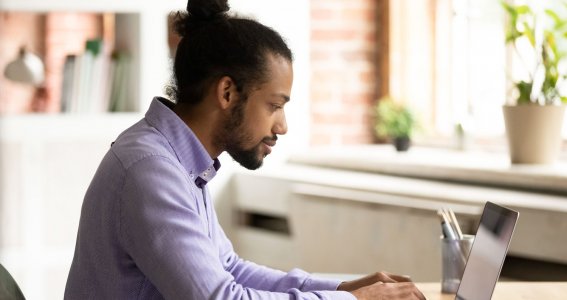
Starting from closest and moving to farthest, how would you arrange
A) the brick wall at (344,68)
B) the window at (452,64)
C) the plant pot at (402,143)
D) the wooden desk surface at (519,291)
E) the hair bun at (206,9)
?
1. the hair bun at (206,9)
2. the wooden desk surface at (519,291)
3. the window at (452,64)
4. the plant pot at (402,143)
5. the brick wall at (344,68)

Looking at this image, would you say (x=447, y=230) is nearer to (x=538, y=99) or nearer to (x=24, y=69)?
(x=538, y=99)

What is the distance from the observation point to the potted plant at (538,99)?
3.91 meters

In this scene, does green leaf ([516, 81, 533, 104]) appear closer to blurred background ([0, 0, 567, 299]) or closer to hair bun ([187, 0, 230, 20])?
blurred background ([0, 0, 567, 299])

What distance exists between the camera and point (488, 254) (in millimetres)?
2154

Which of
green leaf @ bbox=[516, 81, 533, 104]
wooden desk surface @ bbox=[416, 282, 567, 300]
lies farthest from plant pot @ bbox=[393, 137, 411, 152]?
wooden desk surface @ bbox=[416, 282, 567, 300]

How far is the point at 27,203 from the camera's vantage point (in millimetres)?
4789

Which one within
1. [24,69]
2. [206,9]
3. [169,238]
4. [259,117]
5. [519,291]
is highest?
[206,9]

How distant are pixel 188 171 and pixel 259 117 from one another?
6.9 inches

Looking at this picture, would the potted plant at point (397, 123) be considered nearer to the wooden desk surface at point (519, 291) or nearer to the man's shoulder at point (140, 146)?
the wooden desk surface at point (519, 291)

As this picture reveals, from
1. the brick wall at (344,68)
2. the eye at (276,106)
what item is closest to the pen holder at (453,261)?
the eye at (276,106)

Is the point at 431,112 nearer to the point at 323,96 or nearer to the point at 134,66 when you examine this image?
the point at 323,96

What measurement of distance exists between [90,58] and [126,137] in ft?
9.87

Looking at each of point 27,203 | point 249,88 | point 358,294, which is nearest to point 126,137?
point 249,88

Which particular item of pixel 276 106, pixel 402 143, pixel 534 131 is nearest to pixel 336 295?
pixel 276 106
